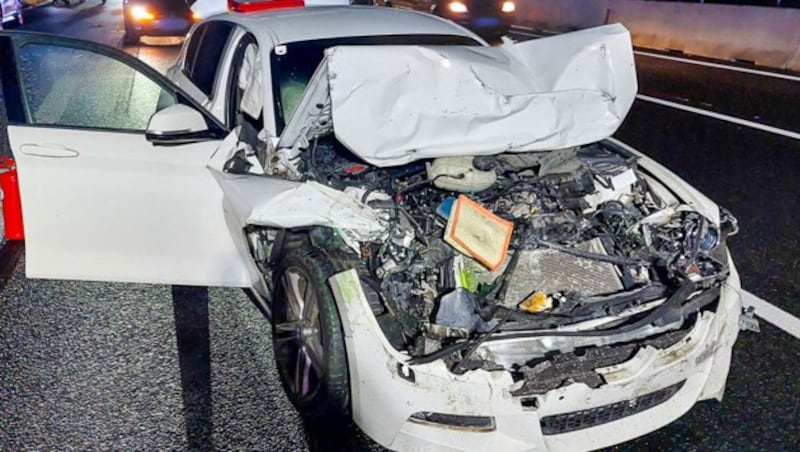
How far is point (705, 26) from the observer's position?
11.6 m

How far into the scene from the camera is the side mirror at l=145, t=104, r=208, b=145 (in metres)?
3.33

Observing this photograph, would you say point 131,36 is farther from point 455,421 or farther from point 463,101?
point 455,421

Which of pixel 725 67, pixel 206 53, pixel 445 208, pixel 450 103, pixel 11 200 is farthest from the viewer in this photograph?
pixel 725 67

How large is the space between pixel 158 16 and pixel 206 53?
9185 mm

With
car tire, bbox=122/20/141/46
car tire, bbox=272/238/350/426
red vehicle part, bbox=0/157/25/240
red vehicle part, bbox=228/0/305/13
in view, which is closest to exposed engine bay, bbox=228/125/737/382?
car tire, bbox=272/238/350/426

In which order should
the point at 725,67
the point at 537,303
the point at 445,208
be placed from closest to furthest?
the point at 537,303 < the point at 445,208 < the point at 725,67

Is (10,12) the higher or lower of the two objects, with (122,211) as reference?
lower

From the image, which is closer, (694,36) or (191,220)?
(191,220)

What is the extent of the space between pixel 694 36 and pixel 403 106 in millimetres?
10283

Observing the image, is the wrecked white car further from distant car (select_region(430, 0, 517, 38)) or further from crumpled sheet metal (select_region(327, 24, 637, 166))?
distant car (select_region(430, 0, 517, 38))

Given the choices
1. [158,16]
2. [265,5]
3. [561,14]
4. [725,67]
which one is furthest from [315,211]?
[561,14]

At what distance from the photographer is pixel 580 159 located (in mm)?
3643

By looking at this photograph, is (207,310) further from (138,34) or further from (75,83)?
(138,34)

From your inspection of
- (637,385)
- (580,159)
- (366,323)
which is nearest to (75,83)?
(366,323)
